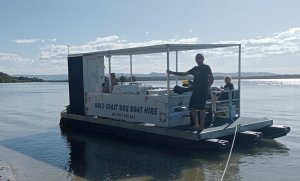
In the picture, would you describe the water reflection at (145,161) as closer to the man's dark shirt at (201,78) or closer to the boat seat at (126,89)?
the boat seat at (126,89)

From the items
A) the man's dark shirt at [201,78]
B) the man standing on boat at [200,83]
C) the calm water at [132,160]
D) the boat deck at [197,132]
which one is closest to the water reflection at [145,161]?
the calm water at [132,160]

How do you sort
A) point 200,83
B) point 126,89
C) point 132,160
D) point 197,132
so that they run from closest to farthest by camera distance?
1. point 197,132
2. point 200,83
3. point 132,160
4. point 126,89

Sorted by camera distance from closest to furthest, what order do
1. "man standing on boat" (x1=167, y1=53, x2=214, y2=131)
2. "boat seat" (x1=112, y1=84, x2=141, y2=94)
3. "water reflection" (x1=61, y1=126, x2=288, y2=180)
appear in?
"water reflection" (x1=61, y1=126, x2=288, y2=180) < "man standing on boat" (x1=167, y1=53, x2=214, y2=131) < "boat seat" (x1=112, y1=84, x2=141, y2=94)

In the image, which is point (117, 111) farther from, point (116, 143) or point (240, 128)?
point (240, 128)

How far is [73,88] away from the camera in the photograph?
1565 cm

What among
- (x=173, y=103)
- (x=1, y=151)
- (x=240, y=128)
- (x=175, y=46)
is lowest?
(x=1, y=151)

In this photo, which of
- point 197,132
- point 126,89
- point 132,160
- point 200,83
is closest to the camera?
point 197,132

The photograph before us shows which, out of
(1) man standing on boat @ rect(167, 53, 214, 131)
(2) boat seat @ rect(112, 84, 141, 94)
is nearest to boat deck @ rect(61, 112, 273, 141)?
(1) man standing on boat @ rect(167, 53, 214, 131)

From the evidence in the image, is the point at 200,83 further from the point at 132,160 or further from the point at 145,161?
the point at 132,160

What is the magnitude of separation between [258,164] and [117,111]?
5.15 meters

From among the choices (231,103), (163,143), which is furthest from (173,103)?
(231,103)

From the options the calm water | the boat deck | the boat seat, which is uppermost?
the boat seat

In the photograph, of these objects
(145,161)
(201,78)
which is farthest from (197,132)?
(145,161)

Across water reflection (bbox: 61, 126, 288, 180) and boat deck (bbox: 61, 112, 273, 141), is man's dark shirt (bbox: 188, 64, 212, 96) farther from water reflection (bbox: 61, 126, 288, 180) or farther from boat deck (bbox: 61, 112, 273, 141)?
water reflection (bbox: 61, 126, 288, 180)
